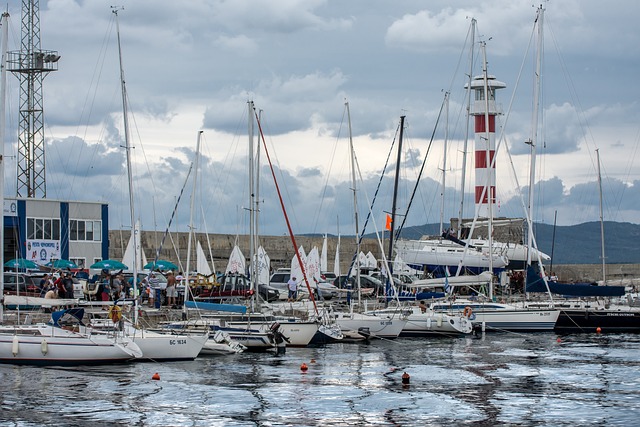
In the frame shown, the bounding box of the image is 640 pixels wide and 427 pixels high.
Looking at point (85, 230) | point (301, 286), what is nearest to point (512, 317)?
point (301, 286)

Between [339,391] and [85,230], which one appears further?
[85,230]

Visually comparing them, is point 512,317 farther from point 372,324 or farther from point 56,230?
point 56,230

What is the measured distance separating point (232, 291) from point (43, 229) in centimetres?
1869

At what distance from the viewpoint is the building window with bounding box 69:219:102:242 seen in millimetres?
59656

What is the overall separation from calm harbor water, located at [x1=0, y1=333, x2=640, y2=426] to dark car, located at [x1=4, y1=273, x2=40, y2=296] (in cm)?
1349

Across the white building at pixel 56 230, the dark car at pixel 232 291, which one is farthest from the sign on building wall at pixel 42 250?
the dark car at pixel 232 291

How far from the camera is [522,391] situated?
90.4 feet

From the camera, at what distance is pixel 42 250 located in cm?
5731

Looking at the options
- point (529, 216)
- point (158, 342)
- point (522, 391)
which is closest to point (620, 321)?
point (529, 216)

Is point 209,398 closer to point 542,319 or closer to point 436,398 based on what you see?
point 436,398

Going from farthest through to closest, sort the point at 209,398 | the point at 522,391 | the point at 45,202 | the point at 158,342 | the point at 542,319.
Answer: the point at 45,202 < the point at 542,319 < the point at 158,342 < the point at 522,391 < the point at 209,398

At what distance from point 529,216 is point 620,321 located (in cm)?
779

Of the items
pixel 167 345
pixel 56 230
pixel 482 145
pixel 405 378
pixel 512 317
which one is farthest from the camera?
pixel 482 145

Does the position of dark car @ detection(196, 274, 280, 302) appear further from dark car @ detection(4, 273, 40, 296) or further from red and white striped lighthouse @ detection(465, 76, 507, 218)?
red and white striped lighthouse @ detection(465, 76, 507, 218)
